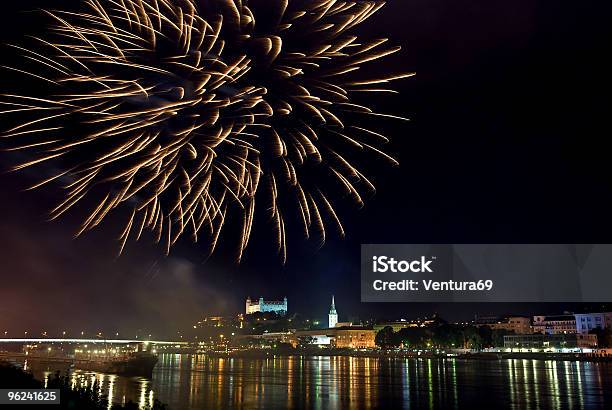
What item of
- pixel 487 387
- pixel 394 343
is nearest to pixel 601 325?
pixel 394 343

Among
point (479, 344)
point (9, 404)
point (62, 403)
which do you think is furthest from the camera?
point (479, 344)

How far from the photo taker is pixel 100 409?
21266mm

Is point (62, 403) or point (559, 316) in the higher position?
point (559, 316)

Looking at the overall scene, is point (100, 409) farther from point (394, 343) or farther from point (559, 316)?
point (559, 316)

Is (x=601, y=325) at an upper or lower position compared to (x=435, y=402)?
upper

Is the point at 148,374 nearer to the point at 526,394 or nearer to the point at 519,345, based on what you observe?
the point at 526,394

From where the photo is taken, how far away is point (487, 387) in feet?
158

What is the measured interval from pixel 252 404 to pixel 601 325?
144 meters

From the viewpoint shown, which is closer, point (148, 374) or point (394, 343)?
point (148, 374)

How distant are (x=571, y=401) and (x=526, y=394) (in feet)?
15.9

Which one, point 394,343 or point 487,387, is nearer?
point 487,387

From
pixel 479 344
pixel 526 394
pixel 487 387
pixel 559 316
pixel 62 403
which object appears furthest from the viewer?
pixel 559 316

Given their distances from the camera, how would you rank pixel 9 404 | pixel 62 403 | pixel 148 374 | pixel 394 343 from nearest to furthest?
pixel 9 404 → pixel 62 403 → pixel 148 374 → pixel 394 343

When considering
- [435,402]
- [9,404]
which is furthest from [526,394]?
[9,404]
